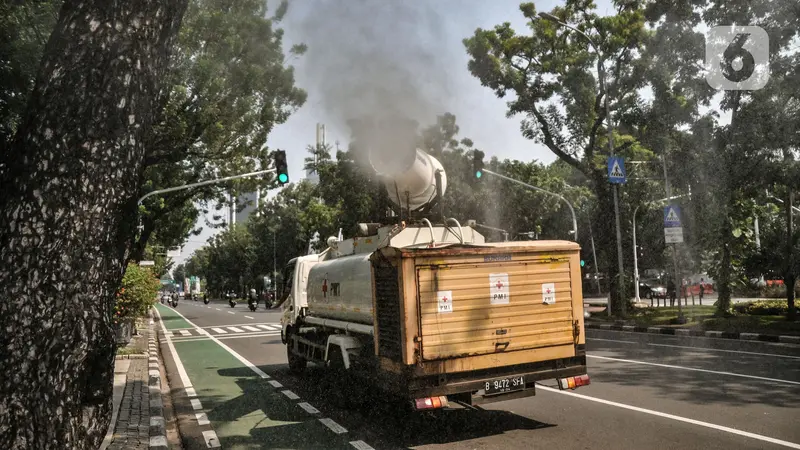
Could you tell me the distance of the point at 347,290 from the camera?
8.07 m

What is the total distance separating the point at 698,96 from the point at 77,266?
19418 millimetres


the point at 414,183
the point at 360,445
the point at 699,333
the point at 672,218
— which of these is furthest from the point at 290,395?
the point at 672,218

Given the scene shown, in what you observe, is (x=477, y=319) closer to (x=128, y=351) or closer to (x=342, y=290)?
(x=342, y=290)

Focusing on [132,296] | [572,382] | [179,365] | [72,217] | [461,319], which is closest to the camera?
[72,217]

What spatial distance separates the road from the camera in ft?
20.7

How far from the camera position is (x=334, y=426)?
736cm

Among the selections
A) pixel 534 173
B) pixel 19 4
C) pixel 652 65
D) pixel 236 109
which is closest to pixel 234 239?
pixel 534 173

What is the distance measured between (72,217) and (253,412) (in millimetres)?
5757

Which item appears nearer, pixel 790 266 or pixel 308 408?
pixel 308 408

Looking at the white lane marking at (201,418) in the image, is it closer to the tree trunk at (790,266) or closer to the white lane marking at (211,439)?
the white lane marking at (211,439)

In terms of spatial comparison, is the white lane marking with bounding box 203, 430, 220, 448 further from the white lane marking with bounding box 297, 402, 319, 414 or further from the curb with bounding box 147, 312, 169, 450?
the white lane marking with bounding box 297, 402, 319, 414

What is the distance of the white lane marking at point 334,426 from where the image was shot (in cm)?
710

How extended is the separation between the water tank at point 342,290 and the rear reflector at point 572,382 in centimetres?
227

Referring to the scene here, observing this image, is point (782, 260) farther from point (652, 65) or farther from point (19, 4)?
point (19, 4)
